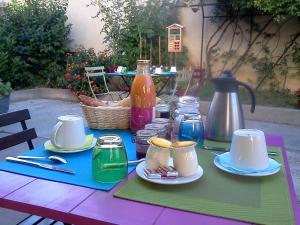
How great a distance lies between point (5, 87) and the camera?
15.0 feet

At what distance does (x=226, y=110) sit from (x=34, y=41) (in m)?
5.76

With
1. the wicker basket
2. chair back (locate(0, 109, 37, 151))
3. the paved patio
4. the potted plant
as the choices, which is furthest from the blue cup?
the potted plant

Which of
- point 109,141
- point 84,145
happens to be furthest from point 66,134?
point 109,141

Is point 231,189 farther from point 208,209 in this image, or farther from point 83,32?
point 83,32

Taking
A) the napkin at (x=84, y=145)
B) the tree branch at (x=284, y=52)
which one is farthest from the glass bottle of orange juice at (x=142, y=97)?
the tree branch at (x=284, y=52)

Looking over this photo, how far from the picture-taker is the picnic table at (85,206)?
72 cm

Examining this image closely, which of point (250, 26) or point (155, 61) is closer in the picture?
point (250, 26)

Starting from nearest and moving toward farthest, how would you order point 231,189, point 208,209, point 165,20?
1. point 208,209
2. point 231,189
3. point 165,20

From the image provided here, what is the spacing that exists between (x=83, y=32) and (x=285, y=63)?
3.91 m

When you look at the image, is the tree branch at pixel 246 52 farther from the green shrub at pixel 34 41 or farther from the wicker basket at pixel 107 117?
the wicker basket at pixel 107 117

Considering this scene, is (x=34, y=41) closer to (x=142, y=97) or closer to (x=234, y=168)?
(x=142, y=97)

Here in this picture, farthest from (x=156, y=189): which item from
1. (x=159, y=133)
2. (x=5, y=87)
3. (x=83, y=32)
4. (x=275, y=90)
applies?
(x=83, y=32)

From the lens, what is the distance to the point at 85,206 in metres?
0.78

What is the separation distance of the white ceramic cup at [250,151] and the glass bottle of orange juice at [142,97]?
43 centimetres
